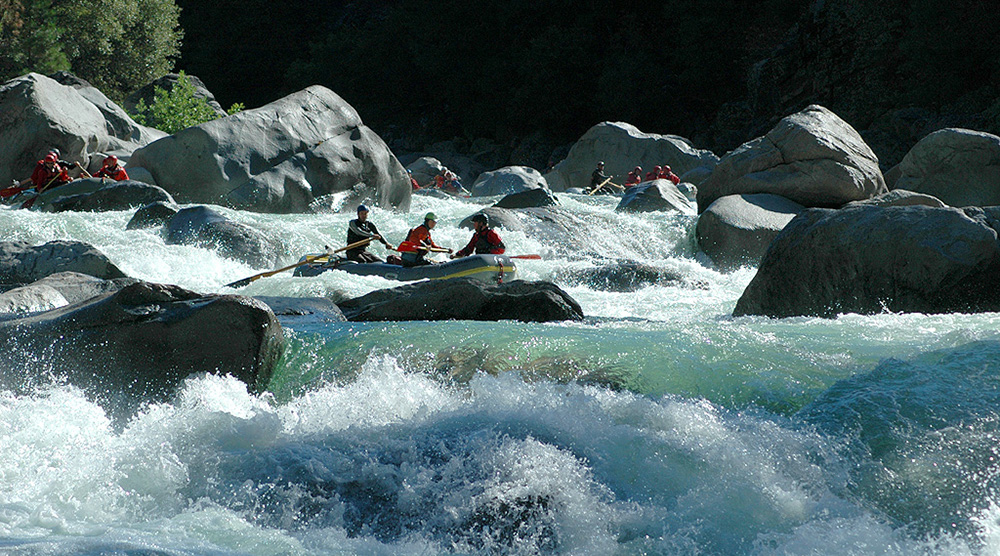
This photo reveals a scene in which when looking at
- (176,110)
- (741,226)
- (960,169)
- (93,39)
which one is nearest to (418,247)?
(741,226)

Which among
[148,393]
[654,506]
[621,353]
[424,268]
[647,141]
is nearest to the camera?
[654,506]

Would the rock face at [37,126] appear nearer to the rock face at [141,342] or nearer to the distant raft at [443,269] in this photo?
the distant raft at [443,269]

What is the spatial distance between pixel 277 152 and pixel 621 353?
35.8ft

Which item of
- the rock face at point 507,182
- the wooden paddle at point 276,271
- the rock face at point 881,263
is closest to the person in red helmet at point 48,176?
the wooden paddle at point 276,271

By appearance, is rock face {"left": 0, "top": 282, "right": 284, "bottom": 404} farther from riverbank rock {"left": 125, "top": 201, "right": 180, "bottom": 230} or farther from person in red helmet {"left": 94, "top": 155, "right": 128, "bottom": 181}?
person in red helmet {"left": 94, "top": 155, "right": 128, "bottom": 181}

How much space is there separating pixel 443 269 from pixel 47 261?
12.7 ft

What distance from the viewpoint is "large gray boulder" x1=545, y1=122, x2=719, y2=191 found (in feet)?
80.5

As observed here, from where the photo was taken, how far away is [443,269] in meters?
9.55

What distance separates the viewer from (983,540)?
293cm

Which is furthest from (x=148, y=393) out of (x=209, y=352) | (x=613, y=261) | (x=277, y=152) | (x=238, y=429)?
(x=277, y=152)

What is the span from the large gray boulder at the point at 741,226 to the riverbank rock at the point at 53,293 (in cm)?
782

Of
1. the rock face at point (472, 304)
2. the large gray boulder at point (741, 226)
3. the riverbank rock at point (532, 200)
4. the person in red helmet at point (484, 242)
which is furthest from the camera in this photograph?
the riverbank rock at point (532, 200)

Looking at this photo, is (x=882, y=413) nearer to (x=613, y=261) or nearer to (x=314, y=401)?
(x=314, y=401)

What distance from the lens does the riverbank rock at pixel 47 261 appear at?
7637 mm
